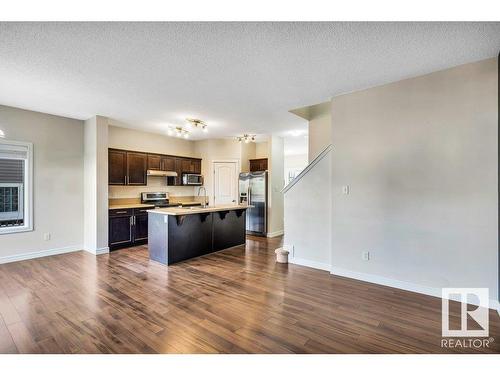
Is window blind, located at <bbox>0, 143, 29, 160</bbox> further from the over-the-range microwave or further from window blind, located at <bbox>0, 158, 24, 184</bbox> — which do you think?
the over-the-range microwave

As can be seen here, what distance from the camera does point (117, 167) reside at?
5.44 metres

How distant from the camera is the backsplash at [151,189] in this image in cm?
567

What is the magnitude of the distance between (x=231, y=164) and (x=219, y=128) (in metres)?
1.62

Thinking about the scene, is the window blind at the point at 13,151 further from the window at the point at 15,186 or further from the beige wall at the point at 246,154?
the beige wall at the point at 246,154

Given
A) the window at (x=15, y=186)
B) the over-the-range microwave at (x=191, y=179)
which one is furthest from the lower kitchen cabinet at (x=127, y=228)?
the over-the-range microwave at (x=191, y=179)

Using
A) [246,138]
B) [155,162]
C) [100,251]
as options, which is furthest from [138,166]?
[246,138]

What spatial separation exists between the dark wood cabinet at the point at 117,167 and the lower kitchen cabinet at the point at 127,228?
73 cm

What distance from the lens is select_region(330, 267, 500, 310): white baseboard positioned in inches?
114

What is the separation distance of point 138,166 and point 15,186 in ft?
7.09

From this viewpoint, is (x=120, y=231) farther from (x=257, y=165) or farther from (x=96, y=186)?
(x=257, y=165)

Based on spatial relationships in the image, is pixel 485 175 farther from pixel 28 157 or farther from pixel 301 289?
pixel 28 157

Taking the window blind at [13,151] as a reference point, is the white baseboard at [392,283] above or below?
below

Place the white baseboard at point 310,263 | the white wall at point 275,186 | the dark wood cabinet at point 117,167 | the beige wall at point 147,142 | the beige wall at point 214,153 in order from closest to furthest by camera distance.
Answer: the white baseboard at point 310,263 → the dark wood cabinet at point 117,167 → the beige wall at point 147,142 → the white wall at point 275,186 → the beige wall at point 214,153
